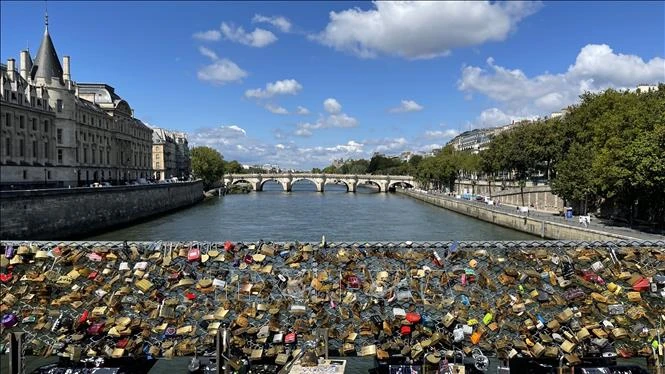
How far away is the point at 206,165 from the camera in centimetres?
9931

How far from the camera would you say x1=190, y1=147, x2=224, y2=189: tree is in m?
99.1

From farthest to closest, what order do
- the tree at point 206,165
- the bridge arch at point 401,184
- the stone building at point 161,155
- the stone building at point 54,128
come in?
the bridge arch at point 401,184 < the tree at point 206,165 < the stone building at point 161,155 < the stone building at point 54,128

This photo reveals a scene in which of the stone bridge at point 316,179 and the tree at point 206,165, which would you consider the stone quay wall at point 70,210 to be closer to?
the tree at point 206,165

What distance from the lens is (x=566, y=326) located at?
818 cm

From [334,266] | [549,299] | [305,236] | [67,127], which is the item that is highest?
[67,127]

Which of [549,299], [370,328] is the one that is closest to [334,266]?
[370,328]

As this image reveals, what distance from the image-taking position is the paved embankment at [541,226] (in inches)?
1127

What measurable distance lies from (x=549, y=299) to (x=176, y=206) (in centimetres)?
6204

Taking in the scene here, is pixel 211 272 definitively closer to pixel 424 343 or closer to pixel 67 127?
pixel 424 343

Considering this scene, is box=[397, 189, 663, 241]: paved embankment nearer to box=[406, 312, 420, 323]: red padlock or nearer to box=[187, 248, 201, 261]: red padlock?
box=[406, 312, 420, 323]: red padlock

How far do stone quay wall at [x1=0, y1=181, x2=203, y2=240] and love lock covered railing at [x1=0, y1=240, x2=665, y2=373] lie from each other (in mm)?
25320

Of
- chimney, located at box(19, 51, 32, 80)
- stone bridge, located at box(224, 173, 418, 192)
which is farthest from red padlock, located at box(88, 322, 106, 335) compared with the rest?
stone bridge, located at box(224, 173, 418, 192)

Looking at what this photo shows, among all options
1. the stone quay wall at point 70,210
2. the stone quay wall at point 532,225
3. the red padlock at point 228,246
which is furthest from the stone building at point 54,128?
the stone quay wall at point 532,225

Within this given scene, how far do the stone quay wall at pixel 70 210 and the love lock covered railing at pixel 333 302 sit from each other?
2532 cm
